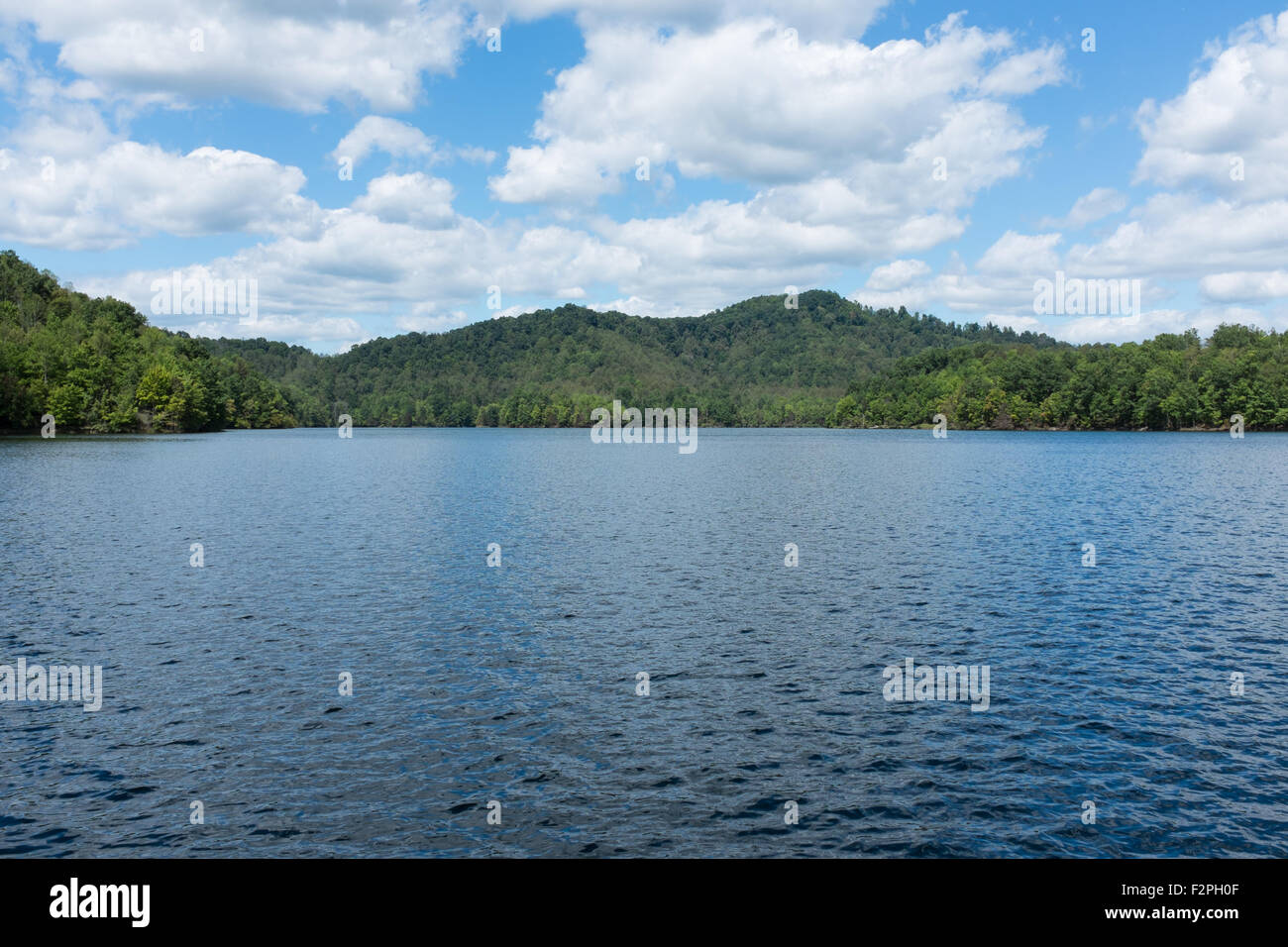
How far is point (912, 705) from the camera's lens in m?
22.8

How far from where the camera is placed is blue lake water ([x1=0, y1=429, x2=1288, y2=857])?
1647cm

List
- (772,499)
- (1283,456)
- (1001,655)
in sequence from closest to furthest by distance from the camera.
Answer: (1001,655)
(772,499)
(1283,456)

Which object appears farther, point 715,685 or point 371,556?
point 371,556

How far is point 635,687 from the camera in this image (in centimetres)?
2412

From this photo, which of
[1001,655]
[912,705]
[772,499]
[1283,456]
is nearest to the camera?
[912,705]

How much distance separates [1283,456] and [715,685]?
430 ft
